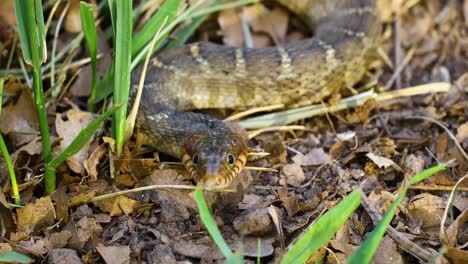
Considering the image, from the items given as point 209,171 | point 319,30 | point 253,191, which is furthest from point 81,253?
point 319,30

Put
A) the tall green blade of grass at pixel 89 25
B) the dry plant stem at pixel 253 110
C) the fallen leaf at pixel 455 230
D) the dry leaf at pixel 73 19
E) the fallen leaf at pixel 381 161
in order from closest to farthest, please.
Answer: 1. the fallen leaf at pixel 455 230
2. the tall green blade of grass at pixel 89 25
3. the fallen leaf at pixel 381 161
4. the dry plant stem at pixel 253 110
5. the dry leaf at pixel 73 19

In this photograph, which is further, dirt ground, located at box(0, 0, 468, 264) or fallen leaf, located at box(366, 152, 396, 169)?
fallen leaf, located at box(366, 152, 396, 169)

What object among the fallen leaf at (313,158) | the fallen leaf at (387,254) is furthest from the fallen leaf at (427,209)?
the fallen leaf at (313,158)

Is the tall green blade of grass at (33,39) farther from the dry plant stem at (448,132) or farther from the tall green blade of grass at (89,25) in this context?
the dry plant stem at (448,132)

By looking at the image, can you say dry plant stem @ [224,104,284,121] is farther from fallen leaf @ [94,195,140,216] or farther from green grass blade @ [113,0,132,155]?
fallen leaf @ [94,195,140,216]

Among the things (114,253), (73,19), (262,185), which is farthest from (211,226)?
(73,19)

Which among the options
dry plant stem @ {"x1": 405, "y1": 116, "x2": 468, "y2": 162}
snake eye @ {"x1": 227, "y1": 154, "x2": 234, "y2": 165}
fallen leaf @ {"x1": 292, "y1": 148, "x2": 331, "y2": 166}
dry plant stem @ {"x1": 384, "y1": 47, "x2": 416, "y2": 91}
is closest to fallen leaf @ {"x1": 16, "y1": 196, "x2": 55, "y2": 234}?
snake eye @ {"x1": 227, "y1": 154, "x2": 234, "y2": 165}

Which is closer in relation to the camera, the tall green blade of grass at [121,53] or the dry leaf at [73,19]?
the tall green blade of grass at [121,53]

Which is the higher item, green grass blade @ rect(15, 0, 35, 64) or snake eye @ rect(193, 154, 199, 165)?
green grass blade @ rect(15, 0, 35, 64)
